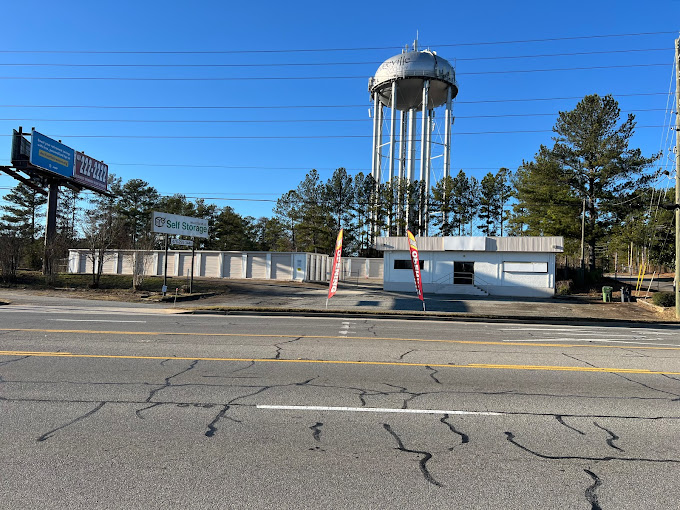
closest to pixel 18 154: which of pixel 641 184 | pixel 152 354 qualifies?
pixel 152 354

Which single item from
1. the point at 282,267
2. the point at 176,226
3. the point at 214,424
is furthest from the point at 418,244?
the point at 214,424

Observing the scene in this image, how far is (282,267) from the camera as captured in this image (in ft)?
136

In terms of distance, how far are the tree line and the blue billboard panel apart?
4.63 m

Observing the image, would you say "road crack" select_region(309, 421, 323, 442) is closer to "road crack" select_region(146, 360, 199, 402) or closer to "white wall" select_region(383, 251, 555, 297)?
"road crack" select_region(146, 360, 199, 402)

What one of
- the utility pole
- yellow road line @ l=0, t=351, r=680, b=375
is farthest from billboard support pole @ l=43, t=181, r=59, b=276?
the utility pole

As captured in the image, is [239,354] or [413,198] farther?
[413,198]

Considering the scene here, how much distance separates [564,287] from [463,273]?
29.0 ft

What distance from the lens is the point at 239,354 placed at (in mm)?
8516

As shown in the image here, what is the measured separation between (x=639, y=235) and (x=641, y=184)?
4416 mm

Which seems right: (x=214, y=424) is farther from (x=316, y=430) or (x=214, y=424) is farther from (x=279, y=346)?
(x=279, y=346)

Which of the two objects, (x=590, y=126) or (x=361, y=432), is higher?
(x=590, y=126)

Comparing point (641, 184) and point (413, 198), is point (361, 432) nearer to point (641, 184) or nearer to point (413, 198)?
point (641, 184)

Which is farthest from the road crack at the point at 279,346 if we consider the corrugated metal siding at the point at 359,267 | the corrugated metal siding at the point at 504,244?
the corrugated metal siding at the point at 359,267

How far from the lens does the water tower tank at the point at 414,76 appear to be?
53812 millimetres
